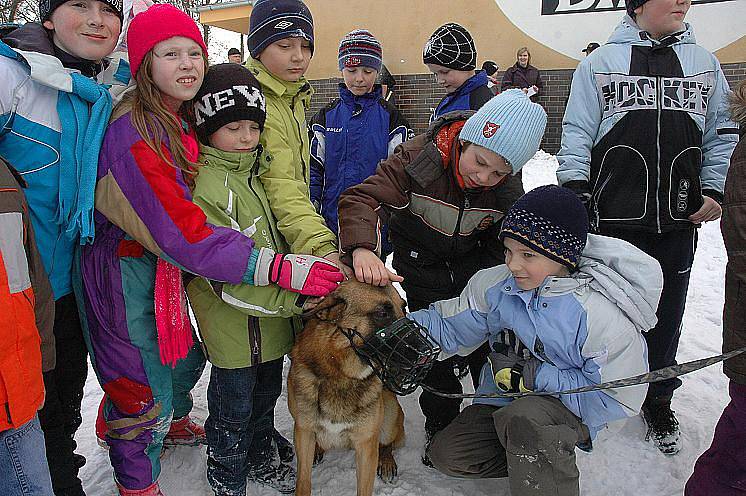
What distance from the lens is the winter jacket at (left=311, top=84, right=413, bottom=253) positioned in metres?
4.07

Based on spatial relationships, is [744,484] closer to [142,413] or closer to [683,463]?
[683,463]

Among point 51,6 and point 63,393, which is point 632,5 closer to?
point 51,6

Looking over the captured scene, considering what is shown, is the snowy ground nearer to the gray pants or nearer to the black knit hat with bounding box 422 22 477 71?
the gray pants

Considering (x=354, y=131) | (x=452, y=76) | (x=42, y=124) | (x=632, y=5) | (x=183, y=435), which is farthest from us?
(x=354, y=131)

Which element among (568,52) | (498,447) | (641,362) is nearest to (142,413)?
(498,447)

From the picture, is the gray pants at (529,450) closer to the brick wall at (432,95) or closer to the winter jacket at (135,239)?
the winter jacket at (135,239)

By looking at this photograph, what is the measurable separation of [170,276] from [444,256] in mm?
1423

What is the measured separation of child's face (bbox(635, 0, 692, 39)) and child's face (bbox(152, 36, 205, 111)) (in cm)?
221

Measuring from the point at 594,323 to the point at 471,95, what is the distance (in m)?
2.20

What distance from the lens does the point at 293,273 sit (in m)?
2.06

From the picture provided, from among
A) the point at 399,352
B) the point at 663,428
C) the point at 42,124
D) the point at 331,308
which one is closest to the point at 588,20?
the point at 663,428

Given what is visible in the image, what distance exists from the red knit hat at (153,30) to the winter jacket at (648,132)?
2.02 m

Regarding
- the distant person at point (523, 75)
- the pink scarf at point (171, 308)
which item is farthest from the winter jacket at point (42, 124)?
the distant person at point (523, 75)

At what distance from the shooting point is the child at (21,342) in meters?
1.55
